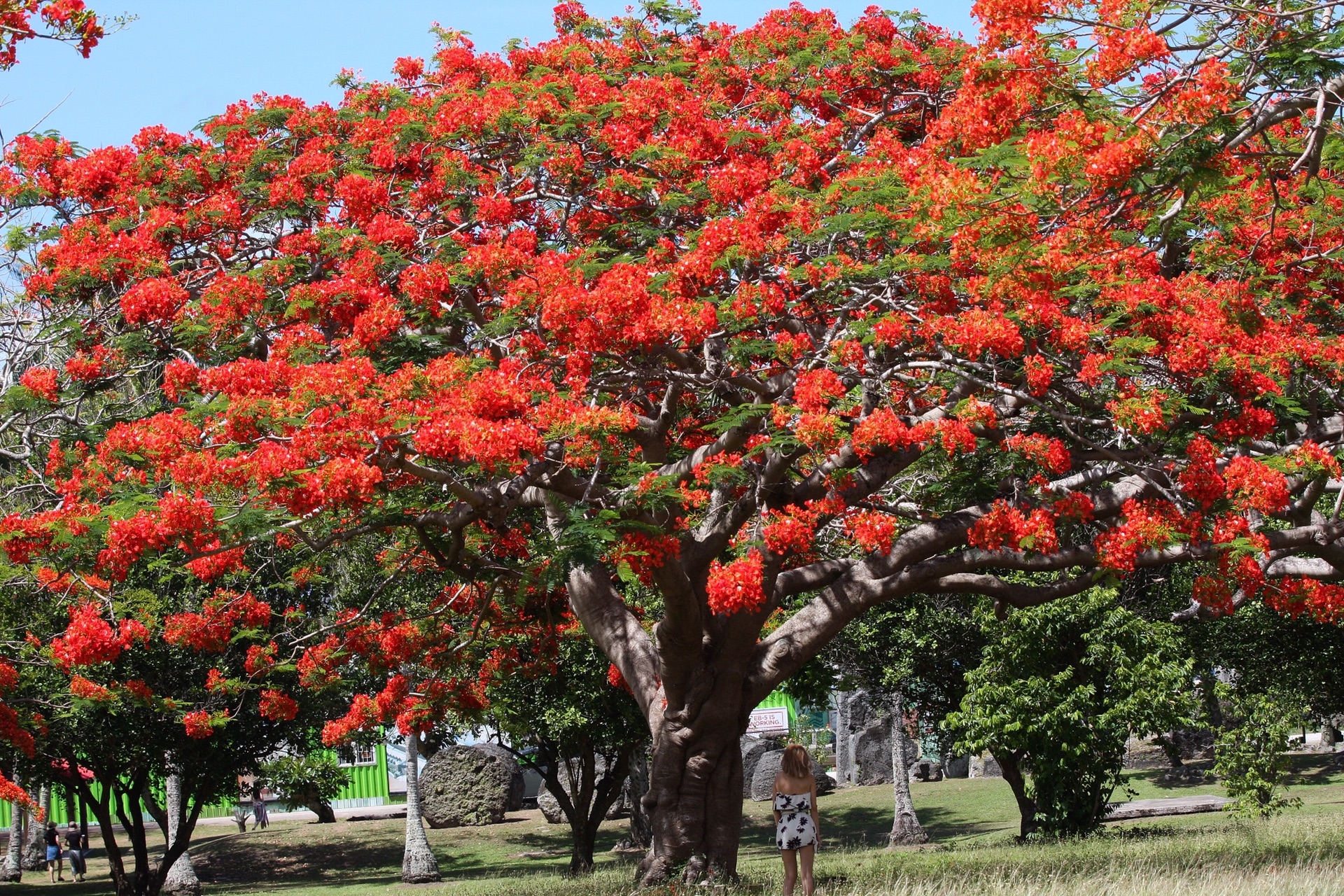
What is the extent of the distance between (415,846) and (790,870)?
41.4 ft

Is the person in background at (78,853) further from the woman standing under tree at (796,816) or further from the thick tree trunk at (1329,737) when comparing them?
the thick tree trunk at (1329,737)

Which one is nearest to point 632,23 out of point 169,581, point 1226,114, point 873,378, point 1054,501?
point 873,378

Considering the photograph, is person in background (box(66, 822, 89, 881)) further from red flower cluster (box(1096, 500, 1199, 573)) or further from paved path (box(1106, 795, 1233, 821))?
red flower cluster (box(1096, 500, 1199, 573))

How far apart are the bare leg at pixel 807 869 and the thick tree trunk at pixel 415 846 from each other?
38.7 feet

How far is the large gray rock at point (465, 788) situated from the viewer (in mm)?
27391

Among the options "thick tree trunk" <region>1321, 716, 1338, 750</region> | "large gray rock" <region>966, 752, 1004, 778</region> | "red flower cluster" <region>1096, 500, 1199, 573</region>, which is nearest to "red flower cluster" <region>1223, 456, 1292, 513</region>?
"red flower cluster" <region>1096, 500, 1199, 573</region>

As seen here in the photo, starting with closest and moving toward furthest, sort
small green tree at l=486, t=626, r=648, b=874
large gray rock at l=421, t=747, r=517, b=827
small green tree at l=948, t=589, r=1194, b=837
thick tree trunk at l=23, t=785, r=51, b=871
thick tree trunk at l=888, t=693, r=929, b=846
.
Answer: small green tree at l=948, t=589, r=1194, b=837
small green tree at l=486, t=626, r=648, b=874
thick tree trunk at l=888, t=693, r=929, b=846
thick tree trunk at l=23, t=785, r=51, b=871
large gray rock at l=421, t=747, r=517, b=827

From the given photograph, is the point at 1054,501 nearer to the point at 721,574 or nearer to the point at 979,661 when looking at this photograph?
the point at 721,574

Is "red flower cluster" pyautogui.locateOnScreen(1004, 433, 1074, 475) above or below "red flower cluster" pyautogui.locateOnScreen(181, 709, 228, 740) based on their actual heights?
above

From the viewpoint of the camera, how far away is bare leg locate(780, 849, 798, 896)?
8.80 m

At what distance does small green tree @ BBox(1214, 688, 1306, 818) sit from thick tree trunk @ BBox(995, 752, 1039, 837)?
2.71 meters

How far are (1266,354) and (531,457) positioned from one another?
17.8 feet

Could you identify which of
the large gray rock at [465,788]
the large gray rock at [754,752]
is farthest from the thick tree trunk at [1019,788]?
the large gray rock at [465,788]

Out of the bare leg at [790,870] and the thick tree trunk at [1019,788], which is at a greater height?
the bare leg at [790,870]
